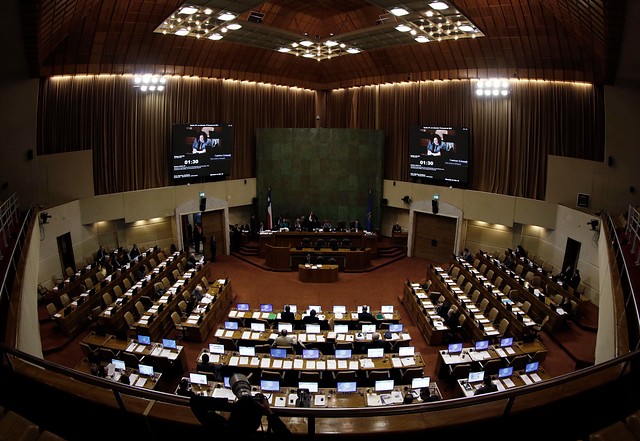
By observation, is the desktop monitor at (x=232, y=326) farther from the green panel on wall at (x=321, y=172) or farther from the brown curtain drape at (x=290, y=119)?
the green panel on wall at (x=321, y=172)

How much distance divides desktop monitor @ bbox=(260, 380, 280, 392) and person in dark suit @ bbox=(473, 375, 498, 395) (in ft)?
11.4

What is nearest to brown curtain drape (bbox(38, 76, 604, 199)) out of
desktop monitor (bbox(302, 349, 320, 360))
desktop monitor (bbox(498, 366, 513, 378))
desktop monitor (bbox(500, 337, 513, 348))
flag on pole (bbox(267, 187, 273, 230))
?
flag on pole (bbox(267, 187, 273, 230))

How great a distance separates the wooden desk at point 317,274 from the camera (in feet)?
55.6

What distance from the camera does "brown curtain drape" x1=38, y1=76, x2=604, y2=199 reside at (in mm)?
15383

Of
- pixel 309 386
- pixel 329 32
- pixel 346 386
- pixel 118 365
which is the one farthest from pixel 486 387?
pixel 329 32

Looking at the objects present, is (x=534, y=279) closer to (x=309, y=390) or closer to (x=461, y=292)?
(x=461, y=292)

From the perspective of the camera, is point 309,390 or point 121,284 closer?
point 309,390

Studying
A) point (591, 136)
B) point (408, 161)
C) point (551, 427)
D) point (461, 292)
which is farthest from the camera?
point (408, 161)

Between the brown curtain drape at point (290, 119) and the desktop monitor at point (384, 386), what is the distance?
10892 mm

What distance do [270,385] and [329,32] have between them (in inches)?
629

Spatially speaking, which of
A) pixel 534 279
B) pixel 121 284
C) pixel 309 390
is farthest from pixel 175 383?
pixel 534 279

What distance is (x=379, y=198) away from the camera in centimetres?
2162

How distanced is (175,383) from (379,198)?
13.8 m

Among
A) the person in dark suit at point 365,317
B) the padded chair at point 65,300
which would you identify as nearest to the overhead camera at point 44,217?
the padded chair at point 65,300
